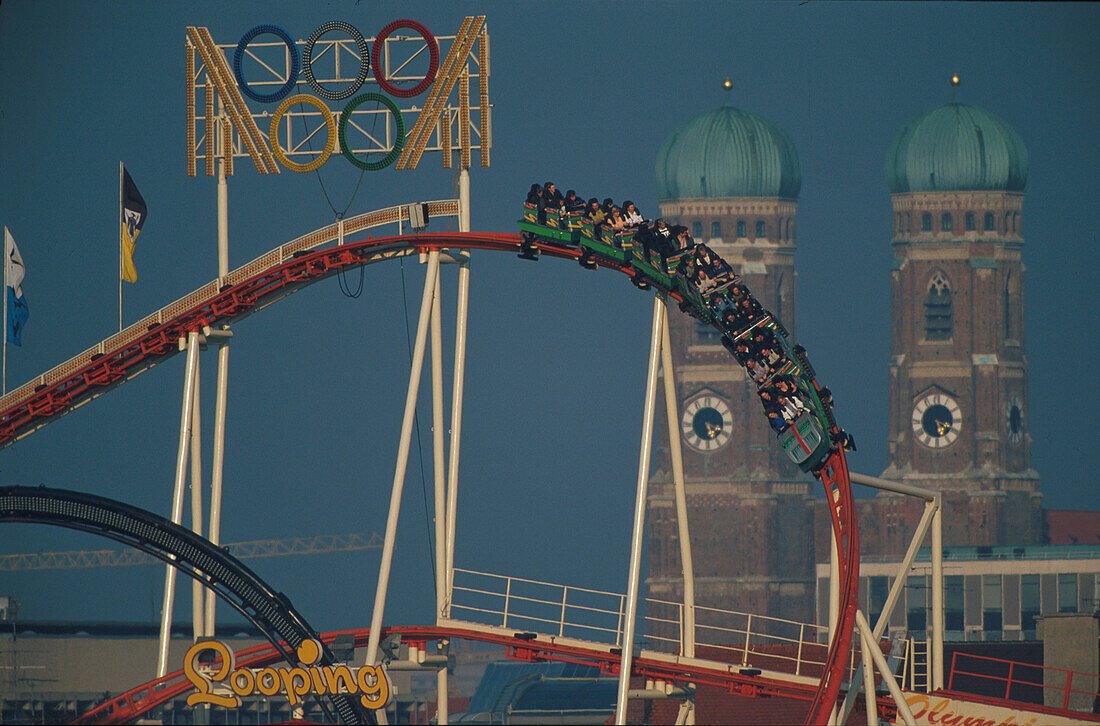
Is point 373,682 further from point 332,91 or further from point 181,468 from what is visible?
point 332,91

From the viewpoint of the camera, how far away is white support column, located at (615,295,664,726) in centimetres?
5247

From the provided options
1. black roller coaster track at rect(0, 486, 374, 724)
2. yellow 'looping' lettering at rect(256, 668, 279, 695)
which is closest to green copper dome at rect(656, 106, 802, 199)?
black roller coaster track at rect(0, 486, 374, 724)

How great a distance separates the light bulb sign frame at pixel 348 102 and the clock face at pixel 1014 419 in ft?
347

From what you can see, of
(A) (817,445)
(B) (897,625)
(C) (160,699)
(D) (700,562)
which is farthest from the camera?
(D) (700,562)

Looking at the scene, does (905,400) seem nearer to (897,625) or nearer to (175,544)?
(897,625)

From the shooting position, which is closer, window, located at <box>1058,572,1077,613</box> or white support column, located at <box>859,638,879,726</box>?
white support column, located at <box>859,638,879,726</box>

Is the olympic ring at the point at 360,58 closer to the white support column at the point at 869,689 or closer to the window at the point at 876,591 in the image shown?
the white support column at the point at 869,689

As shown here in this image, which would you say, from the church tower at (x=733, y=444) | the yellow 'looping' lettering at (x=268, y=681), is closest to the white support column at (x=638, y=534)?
the yellow 'looping' lettering at (x=268, y=681)

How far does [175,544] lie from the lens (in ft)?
182

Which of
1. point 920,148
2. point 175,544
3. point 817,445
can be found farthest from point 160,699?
point 920,148

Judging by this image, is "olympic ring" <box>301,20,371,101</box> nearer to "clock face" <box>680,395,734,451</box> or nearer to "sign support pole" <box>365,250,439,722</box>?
"sign support pole" <box>365,250,439,722</box>

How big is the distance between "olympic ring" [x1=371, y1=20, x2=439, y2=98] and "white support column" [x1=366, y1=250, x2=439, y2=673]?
5888 millimetres

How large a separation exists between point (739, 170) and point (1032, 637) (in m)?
59.3

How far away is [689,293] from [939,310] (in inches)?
4283
